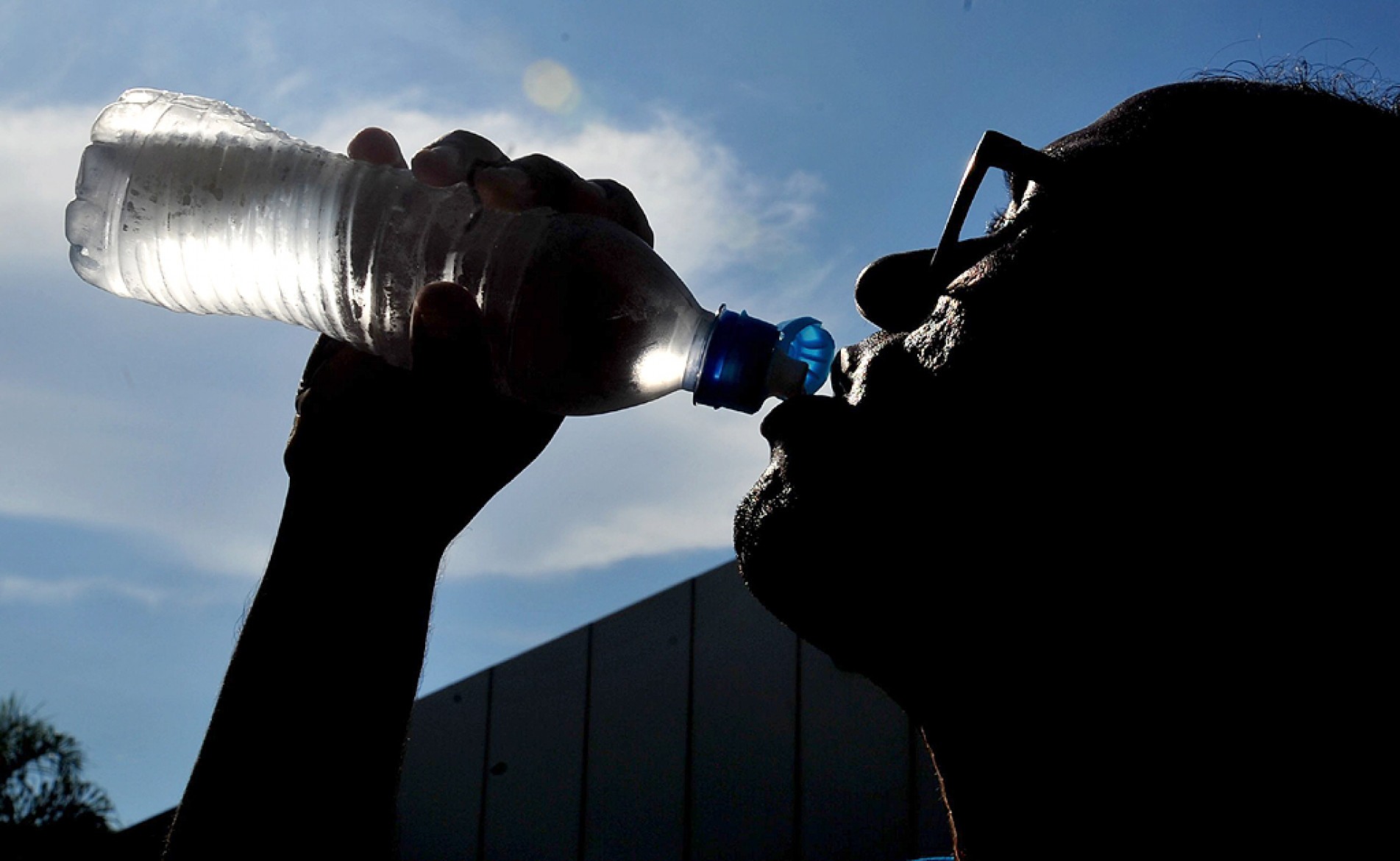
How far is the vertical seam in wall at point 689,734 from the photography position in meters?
5.07

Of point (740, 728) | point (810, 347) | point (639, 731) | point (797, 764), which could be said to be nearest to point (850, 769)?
point (797, 764)

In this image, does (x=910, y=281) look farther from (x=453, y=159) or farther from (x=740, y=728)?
(x=740, y=728)

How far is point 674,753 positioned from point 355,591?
3.82 metres

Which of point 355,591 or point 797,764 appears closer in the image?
point 355,591

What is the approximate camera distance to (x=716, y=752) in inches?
200

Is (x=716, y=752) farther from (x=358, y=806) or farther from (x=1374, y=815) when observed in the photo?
(x=1374, y=815)

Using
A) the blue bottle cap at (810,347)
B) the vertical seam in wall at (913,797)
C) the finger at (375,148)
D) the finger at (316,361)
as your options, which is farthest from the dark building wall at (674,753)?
the finger at (375,148)

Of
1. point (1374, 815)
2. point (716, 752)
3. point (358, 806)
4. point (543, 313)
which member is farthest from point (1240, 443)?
point (716, 752)

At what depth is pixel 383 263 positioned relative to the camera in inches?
75.8

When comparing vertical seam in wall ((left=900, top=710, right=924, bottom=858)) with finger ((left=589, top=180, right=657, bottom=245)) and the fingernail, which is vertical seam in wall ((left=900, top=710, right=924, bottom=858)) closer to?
finger ((left=589, top=180, right=657, bottom=245))

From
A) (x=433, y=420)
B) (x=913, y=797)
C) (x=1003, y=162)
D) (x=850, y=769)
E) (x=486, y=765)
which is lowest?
(x=913, y=797)

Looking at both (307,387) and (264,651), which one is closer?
(264,651)

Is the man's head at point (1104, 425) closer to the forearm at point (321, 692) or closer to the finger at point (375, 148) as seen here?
the forearm at point (321, 692)

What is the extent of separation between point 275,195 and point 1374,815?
→ 6.50 ft
